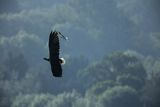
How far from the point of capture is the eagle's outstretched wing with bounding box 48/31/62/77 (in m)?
6.72

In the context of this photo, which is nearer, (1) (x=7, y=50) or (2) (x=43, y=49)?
(1) (x=7, y=50)

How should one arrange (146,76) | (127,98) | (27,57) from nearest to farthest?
(127,98), (146,76), (27,57)

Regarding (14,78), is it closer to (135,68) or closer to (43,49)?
(135,68)

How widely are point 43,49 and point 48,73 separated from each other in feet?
133

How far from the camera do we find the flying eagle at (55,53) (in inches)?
265

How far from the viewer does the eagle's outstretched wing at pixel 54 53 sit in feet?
22.1

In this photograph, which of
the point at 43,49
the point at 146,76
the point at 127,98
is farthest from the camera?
the point at 43,49

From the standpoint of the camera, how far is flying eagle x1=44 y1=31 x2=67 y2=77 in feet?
22.1

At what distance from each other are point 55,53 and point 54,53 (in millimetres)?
11

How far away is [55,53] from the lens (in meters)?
6.77

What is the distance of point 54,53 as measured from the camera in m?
6.76

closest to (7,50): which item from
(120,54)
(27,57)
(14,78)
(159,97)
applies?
(27,57)

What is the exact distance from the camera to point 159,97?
94000 millimetres

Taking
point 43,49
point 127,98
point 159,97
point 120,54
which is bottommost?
point 159,97
